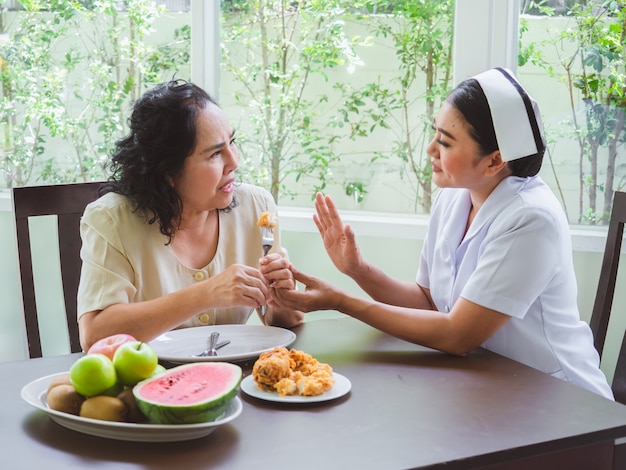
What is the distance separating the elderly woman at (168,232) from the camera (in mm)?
1801

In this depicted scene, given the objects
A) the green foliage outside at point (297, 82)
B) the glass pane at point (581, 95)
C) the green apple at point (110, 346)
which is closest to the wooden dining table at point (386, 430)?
the green apple at point (110, 346)

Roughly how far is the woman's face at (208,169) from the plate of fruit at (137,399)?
27.5 inches

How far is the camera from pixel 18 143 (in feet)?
11.6

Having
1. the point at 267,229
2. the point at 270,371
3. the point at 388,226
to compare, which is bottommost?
the point at 388,226

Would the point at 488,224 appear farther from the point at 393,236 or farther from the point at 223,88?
the point at 223,88

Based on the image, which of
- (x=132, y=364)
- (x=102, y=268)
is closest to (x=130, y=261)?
(x=102, y=268)

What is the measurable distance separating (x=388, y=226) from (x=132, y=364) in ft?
5.76

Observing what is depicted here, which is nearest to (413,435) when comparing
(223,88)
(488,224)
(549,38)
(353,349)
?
(353,349)

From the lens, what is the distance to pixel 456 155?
76.5 inches

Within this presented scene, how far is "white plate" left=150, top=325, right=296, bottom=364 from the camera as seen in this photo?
5.41 feet

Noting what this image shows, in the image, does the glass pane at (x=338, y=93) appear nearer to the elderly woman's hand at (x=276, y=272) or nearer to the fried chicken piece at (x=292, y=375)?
the elderly woman's hand at (x=276, y=272)

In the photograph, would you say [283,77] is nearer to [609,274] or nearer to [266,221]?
[266,221]

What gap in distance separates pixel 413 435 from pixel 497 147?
2.85 ft

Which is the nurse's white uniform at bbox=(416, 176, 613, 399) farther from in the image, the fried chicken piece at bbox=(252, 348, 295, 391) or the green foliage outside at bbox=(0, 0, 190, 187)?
the green foliage outside at bbox=(0, 0, 190, 187)
